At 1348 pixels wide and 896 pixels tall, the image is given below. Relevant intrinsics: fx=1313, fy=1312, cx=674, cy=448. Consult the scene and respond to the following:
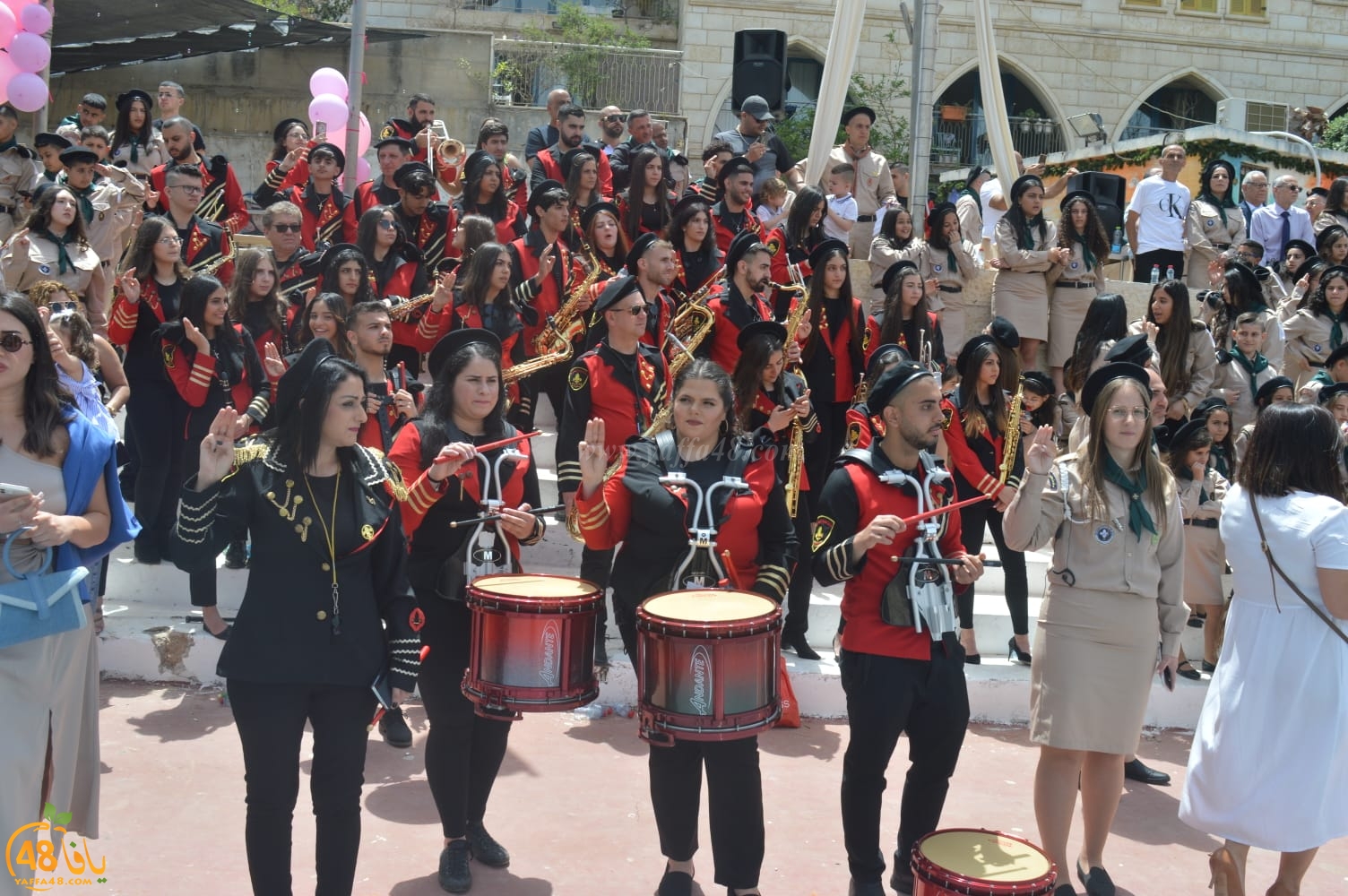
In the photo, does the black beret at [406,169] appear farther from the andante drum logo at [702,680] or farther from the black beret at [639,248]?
the andante drum logo at [702,680]

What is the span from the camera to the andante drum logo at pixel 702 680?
178 inches

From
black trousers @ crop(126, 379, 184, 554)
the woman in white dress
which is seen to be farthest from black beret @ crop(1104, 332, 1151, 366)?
black trousers @ crop(126, 379, 184, 554)

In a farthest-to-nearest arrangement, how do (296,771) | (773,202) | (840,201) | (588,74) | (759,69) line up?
(588,74)
(759,69)
(840,201)
(773,202)
(296,771)

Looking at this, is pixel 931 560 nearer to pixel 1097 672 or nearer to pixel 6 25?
pixel 1097 672

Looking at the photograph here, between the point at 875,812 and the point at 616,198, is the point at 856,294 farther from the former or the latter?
the point at 875,812

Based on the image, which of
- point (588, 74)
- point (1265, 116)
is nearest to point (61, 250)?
point (588, 74)

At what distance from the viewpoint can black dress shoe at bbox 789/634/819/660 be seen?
25.3ft

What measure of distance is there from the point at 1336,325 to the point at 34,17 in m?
11.9

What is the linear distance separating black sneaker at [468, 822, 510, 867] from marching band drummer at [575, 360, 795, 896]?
71cm

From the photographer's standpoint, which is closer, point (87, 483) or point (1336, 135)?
point (87, 483)

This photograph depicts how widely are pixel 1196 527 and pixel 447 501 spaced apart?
5.16m

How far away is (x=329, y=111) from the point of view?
13.3 metres

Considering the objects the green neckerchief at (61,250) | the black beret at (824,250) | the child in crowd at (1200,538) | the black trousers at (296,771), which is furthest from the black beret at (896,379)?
the green neckerchief at (61,250)

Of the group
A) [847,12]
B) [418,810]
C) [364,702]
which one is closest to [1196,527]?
[418,810]
